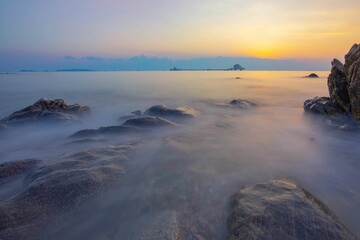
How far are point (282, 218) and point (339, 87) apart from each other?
41.2ft

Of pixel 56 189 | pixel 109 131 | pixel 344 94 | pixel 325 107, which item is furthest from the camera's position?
pixel 325 107

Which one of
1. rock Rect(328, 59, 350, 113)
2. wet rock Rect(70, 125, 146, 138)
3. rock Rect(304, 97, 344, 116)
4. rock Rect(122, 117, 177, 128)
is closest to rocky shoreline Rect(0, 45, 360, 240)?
wet rock Rect(70, 125, 146, 138)

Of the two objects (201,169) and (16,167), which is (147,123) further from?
(16,167)

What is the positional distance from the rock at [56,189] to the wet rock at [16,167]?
49cm

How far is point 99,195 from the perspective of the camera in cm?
536

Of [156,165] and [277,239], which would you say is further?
[156,165]

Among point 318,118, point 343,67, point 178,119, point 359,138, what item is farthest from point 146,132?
point 343,67

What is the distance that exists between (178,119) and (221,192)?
26.0 ft

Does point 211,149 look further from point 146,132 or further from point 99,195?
point 99,195

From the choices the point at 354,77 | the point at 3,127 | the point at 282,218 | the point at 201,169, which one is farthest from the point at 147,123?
the point at 354,77

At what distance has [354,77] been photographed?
41.1 ft

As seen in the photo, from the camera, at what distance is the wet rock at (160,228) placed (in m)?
4.04

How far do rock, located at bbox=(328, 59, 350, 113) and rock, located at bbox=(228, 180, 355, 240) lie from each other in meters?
10.7

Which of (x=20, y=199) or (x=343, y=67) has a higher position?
(x=343, y=67)
